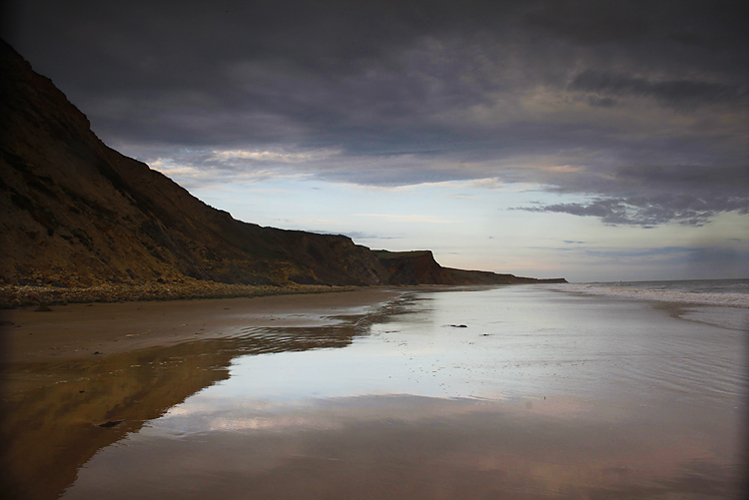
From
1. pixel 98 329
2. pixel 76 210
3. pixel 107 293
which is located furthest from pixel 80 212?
pixel 98 329

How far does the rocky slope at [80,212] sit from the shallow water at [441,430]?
1479 cm

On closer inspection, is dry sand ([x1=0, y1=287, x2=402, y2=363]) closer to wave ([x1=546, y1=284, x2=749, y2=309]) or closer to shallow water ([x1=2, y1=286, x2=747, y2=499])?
shallow water ([x1=2, y1=286, x2=747, y2=499])

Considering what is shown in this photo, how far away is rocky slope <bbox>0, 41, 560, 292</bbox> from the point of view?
1742 cm

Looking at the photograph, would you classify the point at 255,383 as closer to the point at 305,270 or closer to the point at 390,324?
the point at 390,324

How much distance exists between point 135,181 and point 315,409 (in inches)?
1463

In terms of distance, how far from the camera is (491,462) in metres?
2.85

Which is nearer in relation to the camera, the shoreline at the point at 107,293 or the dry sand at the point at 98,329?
the dry sand at the point at 98,329

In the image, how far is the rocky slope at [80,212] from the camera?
17422mm

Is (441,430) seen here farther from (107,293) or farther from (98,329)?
(107,293)

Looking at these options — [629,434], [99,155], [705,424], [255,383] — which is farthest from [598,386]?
[99,155]

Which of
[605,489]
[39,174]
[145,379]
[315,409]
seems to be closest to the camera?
[605,489]

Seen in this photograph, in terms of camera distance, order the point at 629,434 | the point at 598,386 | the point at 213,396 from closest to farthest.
→ the point at 629,434 → the point at 213,396 → the point at 598,386

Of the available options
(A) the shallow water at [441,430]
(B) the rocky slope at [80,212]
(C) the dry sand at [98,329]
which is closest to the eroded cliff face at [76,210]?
(B) the rocky slope at [80,212]

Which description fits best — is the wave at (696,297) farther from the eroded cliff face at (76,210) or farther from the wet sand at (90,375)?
the eroded cliff face at (76,210)
